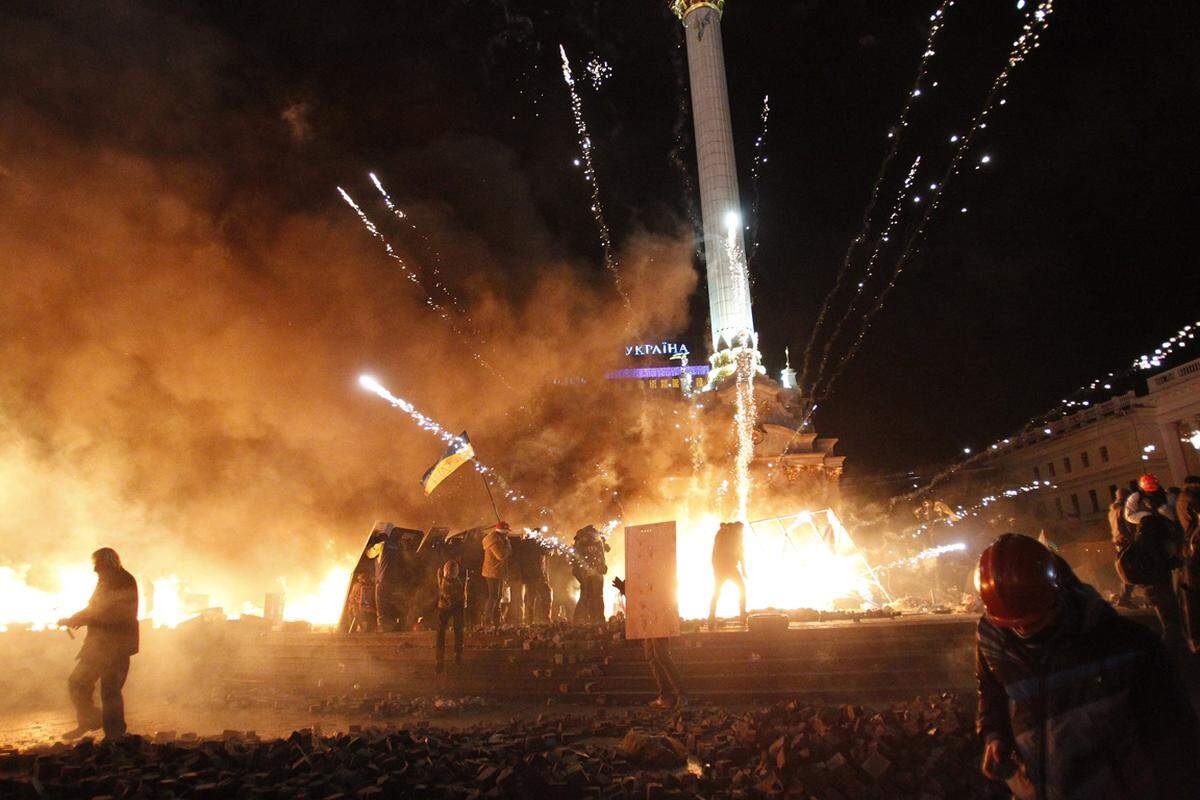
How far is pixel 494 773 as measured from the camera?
4.61 meters

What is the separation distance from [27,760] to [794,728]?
5726 millimetres

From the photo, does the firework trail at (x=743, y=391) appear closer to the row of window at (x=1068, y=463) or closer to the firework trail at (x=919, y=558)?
the firework trail at (x=919, y=558)

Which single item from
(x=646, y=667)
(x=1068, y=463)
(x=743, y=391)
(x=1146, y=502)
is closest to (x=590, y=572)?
(x=646, y=667)

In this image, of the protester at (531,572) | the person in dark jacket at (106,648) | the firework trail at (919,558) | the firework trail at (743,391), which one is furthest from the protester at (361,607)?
the firework trail at (919,558)

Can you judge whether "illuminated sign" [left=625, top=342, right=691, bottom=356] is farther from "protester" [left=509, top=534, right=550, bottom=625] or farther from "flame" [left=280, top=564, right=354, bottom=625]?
"protester" [left=509, top=534, right=550, bottom=625]

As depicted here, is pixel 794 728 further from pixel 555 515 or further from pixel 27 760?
pixel 555 515

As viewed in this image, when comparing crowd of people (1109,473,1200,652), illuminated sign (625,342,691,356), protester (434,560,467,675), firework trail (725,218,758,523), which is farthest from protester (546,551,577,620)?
illuminated sign (625,342,691,356)

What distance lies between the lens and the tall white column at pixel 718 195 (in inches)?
1401

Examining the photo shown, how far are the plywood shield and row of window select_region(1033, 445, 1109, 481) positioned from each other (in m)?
39.5

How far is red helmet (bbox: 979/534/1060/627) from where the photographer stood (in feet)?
7.46

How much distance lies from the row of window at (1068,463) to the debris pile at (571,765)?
1586 inches

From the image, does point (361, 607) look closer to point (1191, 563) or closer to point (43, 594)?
point (43, 594)

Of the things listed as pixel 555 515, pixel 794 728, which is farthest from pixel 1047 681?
pixel 555 515

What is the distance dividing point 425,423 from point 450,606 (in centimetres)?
1297
